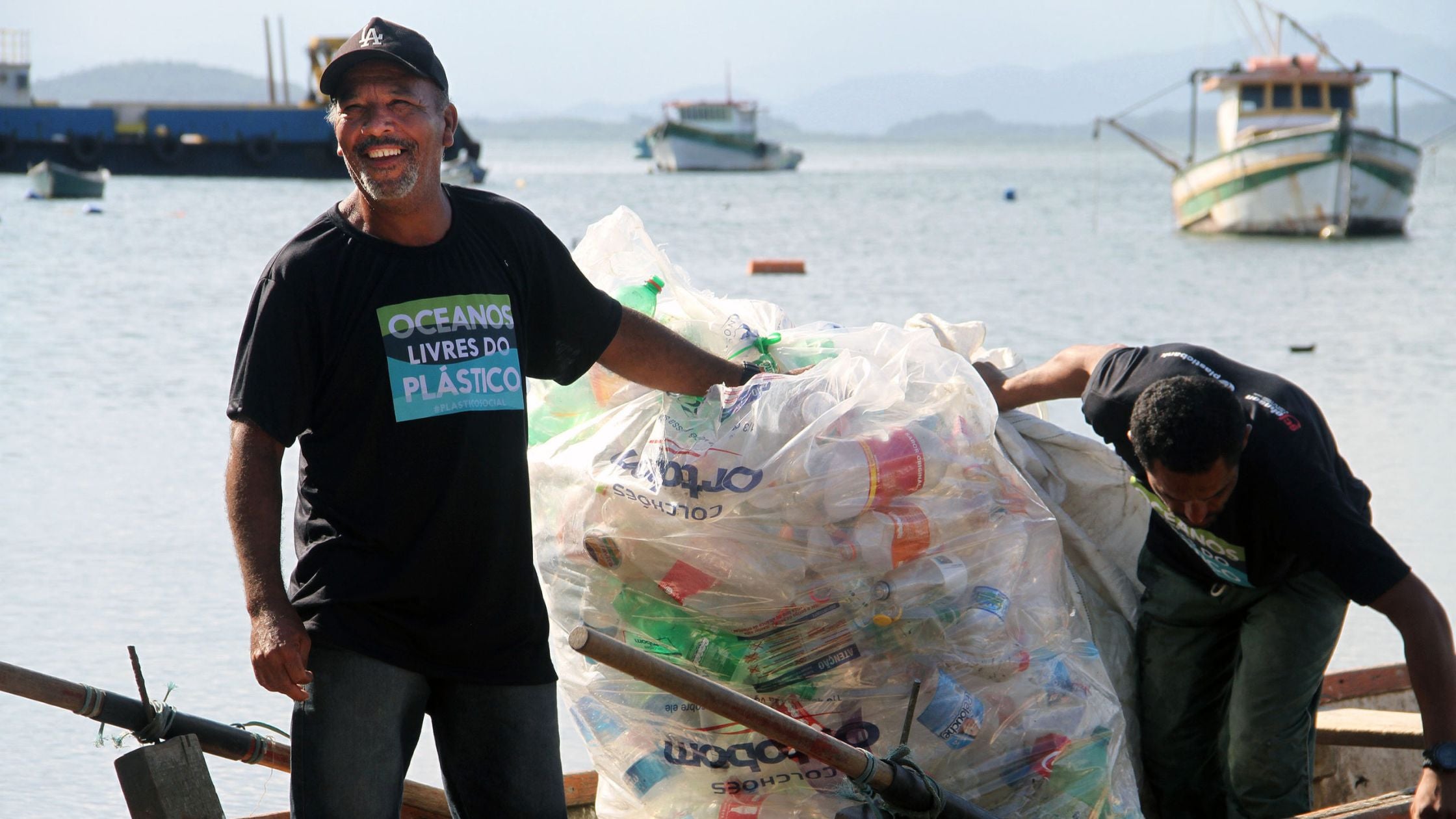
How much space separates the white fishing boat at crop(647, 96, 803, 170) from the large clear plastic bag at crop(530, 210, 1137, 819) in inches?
1883

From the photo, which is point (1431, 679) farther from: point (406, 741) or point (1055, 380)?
point (406, 741)


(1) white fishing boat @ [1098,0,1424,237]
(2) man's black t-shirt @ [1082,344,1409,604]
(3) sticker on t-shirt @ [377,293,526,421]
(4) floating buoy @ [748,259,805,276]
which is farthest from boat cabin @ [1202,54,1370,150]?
(3) sticker on t-shirt @ [377,293,526,421]

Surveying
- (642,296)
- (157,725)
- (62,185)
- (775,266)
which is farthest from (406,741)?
(62,185)

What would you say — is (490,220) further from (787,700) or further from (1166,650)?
(1166,650)

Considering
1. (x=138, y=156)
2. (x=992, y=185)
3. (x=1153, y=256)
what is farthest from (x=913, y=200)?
(x=138, y=156)

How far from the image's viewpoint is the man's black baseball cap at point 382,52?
2.10 meters

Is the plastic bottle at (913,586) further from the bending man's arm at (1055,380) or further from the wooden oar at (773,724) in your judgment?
the bending man's arm at (1055,380)

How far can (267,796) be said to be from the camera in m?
3.52

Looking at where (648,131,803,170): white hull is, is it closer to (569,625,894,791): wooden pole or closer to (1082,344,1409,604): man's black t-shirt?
(1082,344,1409,604): man's black t-shirt

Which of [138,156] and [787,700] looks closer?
[787,700]

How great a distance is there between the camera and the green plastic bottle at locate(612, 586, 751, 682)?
2.62m

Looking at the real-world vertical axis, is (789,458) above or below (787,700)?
above

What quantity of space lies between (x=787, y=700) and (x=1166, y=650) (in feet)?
3.29

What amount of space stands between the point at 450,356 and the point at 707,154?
1960 inches
